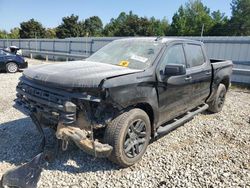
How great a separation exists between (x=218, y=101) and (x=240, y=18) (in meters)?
61.9

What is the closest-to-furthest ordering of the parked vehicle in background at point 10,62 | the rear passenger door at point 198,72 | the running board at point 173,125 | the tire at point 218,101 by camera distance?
the running board at point 173,125 → the rear passenger door at point 198,72 → the tire at point 218,101 → the parked vehicle in background at point 10,62

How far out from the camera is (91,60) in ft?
15.9

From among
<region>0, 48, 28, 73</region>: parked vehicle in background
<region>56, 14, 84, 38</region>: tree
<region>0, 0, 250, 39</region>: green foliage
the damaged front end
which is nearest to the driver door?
the damaged front end

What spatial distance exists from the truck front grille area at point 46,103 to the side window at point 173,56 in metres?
1.70

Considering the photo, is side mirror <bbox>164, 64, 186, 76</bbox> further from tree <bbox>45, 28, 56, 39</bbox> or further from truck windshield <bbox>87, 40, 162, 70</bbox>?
tree <bbox>45, 28, 56, 39</bbox>

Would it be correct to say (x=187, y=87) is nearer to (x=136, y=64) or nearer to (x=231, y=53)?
(x=136, y=64)

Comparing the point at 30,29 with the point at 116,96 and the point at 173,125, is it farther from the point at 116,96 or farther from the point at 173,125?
the point at 116,96

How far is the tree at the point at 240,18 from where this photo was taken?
2317 inches

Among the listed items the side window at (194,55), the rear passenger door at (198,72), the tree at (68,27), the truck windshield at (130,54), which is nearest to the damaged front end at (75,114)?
the truck windshield at (130,54)

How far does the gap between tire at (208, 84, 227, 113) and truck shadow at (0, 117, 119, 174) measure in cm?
359

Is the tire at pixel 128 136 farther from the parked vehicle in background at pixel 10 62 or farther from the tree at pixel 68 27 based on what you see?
the tree at pixel 68 27

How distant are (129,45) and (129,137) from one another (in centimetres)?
183

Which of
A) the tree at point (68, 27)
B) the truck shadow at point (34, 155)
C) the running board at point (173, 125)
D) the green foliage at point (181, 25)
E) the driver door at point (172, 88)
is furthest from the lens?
the tree at point (68, 27)

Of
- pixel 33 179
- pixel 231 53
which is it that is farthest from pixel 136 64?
pixel 231 53
